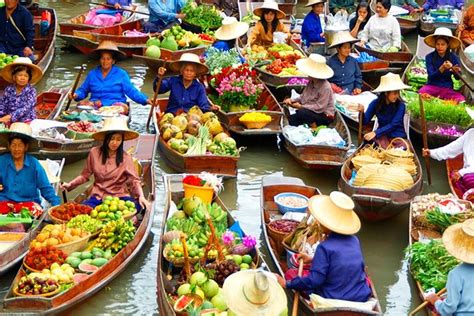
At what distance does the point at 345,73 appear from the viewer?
1103 centimetres

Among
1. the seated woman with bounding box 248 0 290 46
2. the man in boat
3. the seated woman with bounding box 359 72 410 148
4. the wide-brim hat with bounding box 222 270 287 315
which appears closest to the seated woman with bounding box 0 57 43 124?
the man in boat

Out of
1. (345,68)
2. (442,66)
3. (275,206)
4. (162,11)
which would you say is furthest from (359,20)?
(275,206)

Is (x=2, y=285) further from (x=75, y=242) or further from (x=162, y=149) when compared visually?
(x=162, y=149)

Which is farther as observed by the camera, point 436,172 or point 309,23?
point 309,23

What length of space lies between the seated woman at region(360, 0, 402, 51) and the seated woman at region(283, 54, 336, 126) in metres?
3.10

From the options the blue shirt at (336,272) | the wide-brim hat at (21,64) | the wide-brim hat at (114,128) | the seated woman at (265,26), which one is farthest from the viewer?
the seated woman at (265,26)

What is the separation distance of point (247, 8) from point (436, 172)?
19.7 ft

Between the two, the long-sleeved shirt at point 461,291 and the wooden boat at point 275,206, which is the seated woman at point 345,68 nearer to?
the wooden boat at point 275,206

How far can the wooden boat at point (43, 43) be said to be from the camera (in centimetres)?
1205

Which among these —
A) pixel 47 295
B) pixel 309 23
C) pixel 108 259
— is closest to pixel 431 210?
pixel 108 259

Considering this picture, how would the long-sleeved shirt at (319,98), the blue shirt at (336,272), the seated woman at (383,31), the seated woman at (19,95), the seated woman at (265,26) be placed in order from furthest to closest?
the seated woman at (383,31), the seated woman at (265,26), the long-sleeved shirt at (319,98), the seated woman at (19,95), the blue shirt at (336,272)

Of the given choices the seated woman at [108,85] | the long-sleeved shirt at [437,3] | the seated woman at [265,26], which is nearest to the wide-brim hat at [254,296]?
the seated woman at [108,85]

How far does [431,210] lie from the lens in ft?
25.3

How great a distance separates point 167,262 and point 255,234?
166 centimetres
